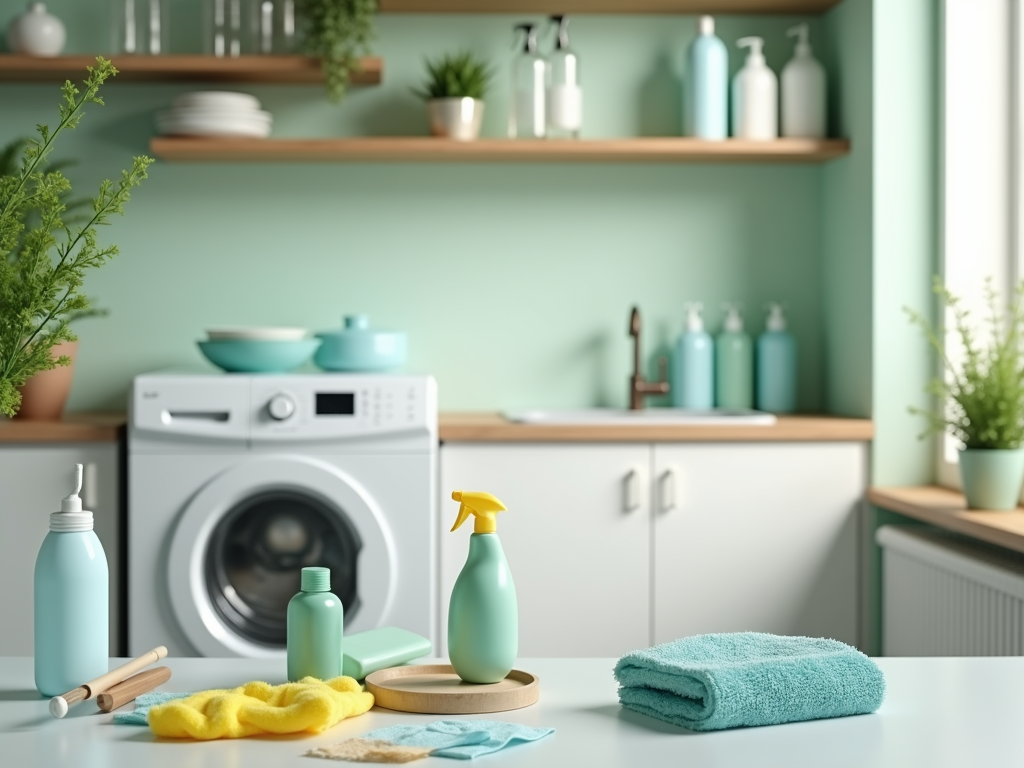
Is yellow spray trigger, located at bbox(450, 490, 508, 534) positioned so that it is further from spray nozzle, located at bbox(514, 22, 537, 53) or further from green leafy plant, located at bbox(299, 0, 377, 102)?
spray nozzle, located at bbox(514, 22, 537, 53)

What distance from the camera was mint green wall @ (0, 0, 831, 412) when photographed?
350cm

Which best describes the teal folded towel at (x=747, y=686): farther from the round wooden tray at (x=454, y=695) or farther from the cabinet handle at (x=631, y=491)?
the cabinet handle at (x=631, y=491)

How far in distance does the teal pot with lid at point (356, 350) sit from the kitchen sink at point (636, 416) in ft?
1.22

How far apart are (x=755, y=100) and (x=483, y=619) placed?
8.25ft

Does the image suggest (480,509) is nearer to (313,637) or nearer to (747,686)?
(313,637)

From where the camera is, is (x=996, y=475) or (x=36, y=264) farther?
(x=996, y=475)

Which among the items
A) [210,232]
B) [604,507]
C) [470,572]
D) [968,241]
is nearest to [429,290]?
[210,232]

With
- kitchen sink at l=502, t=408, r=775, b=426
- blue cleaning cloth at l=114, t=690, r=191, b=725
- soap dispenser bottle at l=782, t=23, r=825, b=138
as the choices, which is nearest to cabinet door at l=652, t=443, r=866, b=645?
kitchen sink at l=502, t=408, r=775, b=426

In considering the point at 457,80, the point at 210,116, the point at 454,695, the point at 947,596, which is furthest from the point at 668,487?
the point at 454,695

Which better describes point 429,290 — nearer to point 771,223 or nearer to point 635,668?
point 771,223

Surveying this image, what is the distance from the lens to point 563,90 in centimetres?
333

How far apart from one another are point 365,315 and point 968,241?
1.63 metres

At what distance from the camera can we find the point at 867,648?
3117 mm

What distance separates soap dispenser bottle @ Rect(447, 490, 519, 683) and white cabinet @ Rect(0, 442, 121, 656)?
1.95 meters
